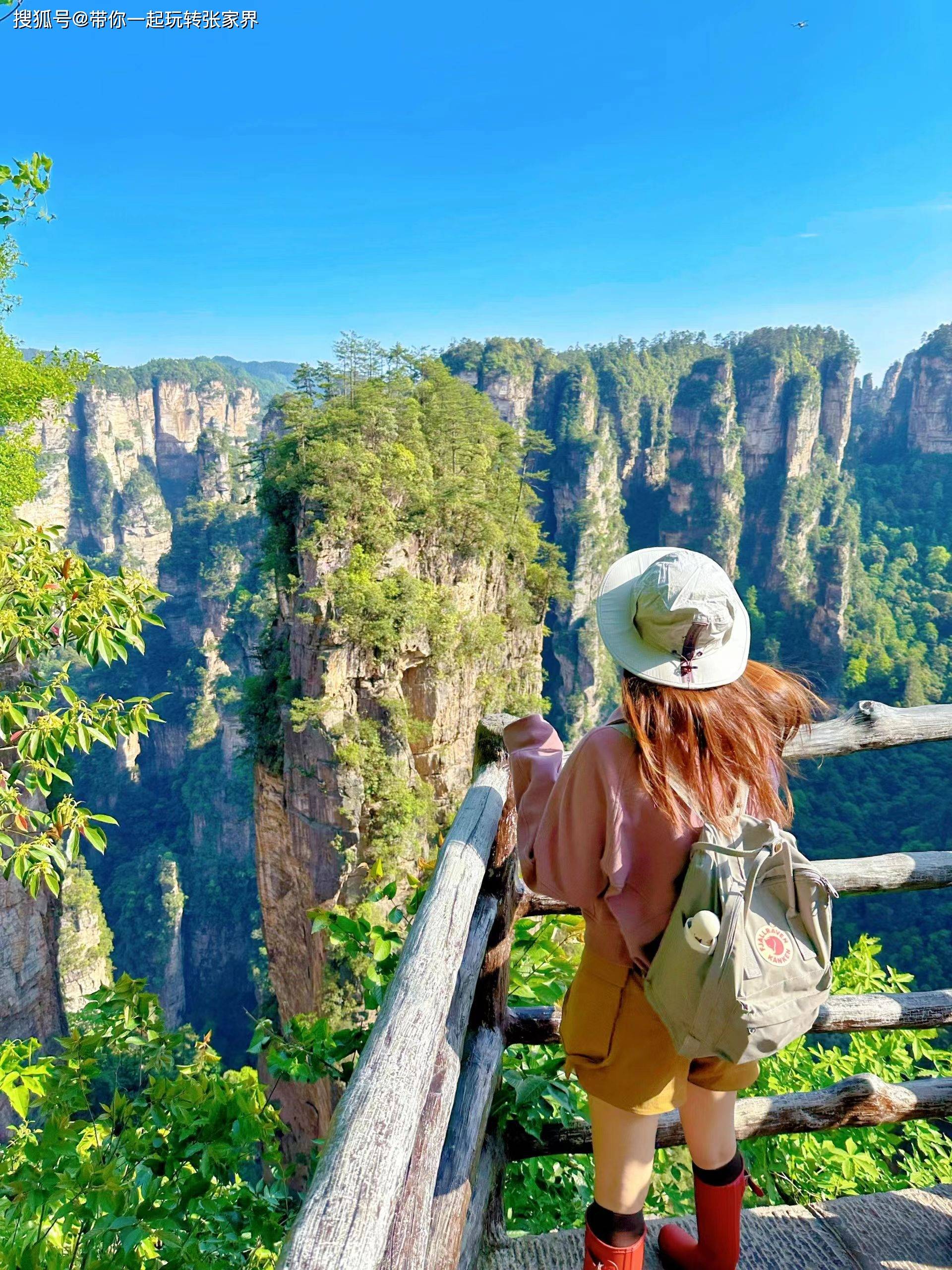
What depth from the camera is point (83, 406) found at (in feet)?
181

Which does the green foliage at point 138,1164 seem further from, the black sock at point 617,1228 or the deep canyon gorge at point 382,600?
the deep canyon gorge at point 382,600

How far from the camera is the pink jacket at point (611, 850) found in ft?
3.71

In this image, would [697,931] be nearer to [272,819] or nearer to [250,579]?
[272,819]

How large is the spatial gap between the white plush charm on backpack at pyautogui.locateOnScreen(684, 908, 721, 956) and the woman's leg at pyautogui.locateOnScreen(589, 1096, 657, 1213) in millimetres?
412

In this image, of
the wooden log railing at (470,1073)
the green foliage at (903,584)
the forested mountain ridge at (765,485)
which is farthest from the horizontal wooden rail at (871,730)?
the forested mountain ridge at (765,485)

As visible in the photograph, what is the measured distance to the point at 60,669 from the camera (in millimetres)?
2107

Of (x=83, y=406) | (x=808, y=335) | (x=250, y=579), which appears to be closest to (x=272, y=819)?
(x=250, y=579)

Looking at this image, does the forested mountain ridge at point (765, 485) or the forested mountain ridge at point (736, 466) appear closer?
the forested mountain ridge at point (765, 485)

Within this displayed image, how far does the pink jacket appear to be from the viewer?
44.5 inches

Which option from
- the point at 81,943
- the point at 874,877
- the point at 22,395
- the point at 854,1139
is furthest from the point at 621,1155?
the point at 81,943

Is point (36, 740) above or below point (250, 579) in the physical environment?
above

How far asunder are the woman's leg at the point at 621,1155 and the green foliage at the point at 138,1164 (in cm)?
75

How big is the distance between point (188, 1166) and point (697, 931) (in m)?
1.42

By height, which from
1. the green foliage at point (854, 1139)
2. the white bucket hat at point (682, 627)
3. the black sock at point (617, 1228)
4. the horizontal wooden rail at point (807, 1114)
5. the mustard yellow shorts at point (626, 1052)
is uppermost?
the white bucket hat at point (682, 627)
